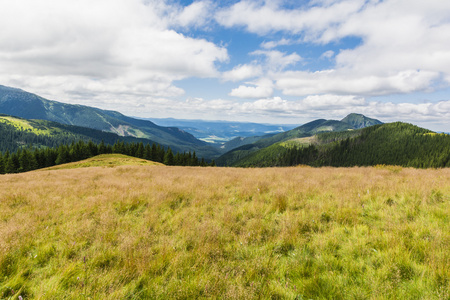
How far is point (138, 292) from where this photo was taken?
303cm

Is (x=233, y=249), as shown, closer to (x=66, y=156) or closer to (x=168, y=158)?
(x=168, y=158)

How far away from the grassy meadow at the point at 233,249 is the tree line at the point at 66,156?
2755 inches

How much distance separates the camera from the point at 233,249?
165 inches

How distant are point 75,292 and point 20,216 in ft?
15.5

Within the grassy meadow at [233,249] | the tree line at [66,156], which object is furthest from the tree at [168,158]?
the grassy meadow at [233,249]

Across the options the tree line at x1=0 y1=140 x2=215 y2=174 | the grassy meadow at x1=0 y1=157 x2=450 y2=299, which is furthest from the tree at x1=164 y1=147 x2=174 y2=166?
the grassy meadow at x1=0 y1=157 x2=450 y2=299

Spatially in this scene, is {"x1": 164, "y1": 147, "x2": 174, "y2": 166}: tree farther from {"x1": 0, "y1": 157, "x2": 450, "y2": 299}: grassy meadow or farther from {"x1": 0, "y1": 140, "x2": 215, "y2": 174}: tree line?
{"x1": 0, "y1": 157, "x2": 450, "y2": 299}: grassy meadow

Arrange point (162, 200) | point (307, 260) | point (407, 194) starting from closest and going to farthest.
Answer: point (307, 260) → point (407, 194) → point (162, 200)

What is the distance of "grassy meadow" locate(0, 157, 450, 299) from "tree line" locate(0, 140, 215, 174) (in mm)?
69972

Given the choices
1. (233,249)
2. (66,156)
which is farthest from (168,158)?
(233,249)

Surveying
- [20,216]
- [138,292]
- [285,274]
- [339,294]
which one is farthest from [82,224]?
[339,294]

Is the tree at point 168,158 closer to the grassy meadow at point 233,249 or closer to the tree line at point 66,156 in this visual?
the tree line at point 66,156

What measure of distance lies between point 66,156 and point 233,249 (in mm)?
95955

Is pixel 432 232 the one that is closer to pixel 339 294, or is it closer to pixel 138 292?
pixel 339 294
